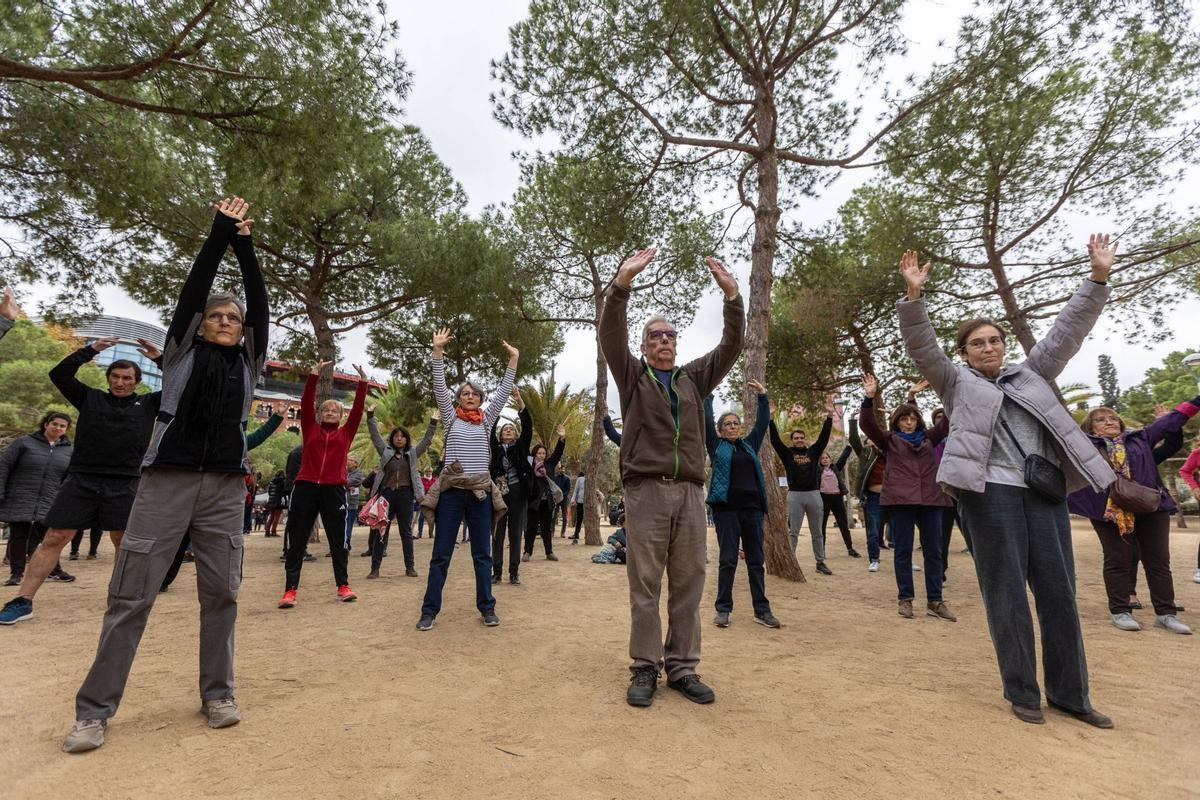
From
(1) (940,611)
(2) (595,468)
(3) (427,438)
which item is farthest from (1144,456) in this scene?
(2) (595,468)

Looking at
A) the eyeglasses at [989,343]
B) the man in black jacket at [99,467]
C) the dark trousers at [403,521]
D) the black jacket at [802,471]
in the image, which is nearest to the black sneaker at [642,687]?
the eyeglasses at [989,343]

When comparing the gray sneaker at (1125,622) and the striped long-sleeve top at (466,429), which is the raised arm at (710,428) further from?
the gray sneaker at (1125,622)

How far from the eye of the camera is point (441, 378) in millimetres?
5137

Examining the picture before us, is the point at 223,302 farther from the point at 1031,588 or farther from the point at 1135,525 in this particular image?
the point at 1135,525

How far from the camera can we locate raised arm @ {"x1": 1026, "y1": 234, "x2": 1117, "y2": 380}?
123 inches

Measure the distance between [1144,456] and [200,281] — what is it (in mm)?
7518

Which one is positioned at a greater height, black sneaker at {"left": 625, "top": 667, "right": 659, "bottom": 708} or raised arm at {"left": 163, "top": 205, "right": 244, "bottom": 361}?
raised arm at {"left": 163, "top": 205, "right": 244, "bottom": 361}

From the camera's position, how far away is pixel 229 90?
20.7 ft

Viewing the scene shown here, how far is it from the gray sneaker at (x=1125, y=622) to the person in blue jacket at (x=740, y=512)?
118 inches

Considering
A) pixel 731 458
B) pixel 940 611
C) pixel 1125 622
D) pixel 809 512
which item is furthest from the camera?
pixel 809 512

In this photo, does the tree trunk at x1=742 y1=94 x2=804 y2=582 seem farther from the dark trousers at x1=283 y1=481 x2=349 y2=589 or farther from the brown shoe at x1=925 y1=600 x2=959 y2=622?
the dark trousers at x1=283 y1=481 x2=349 y2=589

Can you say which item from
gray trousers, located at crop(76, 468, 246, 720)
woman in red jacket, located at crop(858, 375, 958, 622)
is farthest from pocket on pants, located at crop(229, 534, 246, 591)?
woman in red jacket, located at crop(858, 375, 958, 622)

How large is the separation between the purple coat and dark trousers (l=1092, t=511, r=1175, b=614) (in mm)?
128

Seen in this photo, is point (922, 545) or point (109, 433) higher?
point (109, 433)
